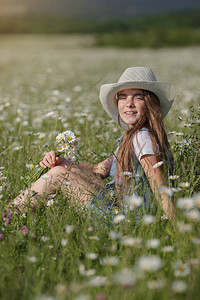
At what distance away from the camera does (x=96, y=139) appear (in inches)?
149

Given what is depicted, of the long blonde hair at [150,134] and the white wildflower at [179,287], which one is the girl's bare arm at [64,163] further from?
the white wildflower at [179,287]

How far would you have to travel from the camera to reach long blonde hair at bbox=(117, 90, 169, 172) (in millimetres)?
2531

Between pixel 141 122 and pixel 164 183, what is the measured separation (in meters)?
0.52

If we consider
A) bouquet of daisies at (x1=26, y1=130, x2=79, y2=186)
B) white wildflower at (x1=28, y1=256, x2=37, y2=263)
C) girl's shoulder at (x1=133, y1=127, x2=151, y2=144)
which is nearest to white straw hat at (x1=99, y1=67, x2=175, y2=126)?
girl's shoulder at (x1=133, y1=127, x2=151, y2=144)

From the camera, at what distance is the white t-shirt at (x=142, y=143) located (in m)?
2.41

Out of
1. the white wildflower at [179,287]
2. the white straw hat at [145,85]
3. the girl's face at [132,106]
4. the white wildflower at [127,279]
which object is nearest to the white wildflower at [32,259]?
the white wildflower at [127,279]

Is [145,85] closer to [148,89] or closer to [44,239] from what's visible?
[148,89]

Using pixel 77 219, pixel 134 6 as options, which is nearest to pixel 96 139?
pixel 77 219

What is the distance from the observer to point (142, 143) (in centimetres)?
250

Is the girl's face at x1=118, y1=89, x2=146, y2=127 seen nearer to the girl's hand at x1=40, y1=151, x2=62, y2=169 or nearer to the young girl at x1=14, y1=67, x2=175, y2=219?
the young girl at x1=14, y1=67, x2=175, y2=219

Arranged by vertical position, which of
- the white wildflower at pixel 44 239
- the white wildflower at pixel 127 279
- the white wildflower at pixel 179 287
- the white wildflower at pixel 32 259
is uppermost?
the white wildflower at pixel 127 279

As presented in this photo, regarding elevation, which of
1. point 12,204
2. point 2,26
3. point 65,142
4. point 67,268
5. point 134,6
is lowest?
point 67,268

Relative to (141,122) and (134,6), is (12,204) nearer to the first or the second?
Answer: (141,122)

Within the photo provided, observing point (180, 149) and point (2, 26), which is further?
point (2, 26)
